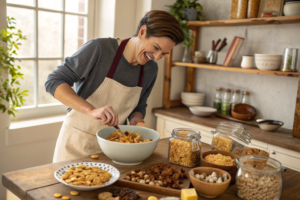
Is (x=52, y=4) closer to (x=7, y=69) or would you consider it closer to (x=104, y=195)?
(x=7, y=69)

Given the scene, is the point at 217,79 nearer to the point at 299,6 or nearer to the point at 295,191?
the point at 299,6

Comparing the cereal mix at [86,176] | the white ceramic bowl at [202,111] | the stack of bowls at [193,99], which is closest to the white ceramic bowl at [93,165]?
the cereal mix at [86,176]

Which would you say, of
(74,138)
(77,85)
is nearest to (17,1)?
(77,85)

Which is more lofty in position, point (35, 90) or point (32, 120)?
point (35, 90)

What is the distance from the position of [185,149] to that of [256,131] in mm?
1347

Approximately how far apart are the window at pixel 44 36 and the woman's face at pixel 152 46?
1.37m

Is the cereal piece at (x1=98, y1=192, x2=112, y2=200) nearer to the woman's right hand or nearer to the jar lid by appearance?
the woman's right hand

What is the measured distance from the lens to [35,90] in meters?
2.66

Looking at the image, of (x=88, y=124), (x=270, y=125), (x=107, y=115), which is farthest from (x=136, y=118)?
(x=270, y=125)

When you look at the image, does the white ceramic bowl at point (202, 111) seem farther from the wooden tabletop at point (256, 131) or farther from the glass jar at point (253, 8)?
the glass jar at point (253, 8)

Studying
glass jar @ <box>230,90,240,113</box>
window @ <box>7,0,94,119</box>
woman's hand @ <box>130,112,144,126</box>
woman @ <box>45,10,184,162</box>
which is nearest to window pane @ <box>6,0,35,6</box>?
window @ <box>7,0,94,119</box>

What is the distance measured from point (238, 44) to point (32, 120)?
6.83ft

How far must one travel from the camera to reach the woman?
1.53 m

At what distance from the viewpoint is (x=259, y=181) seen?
106 cm
